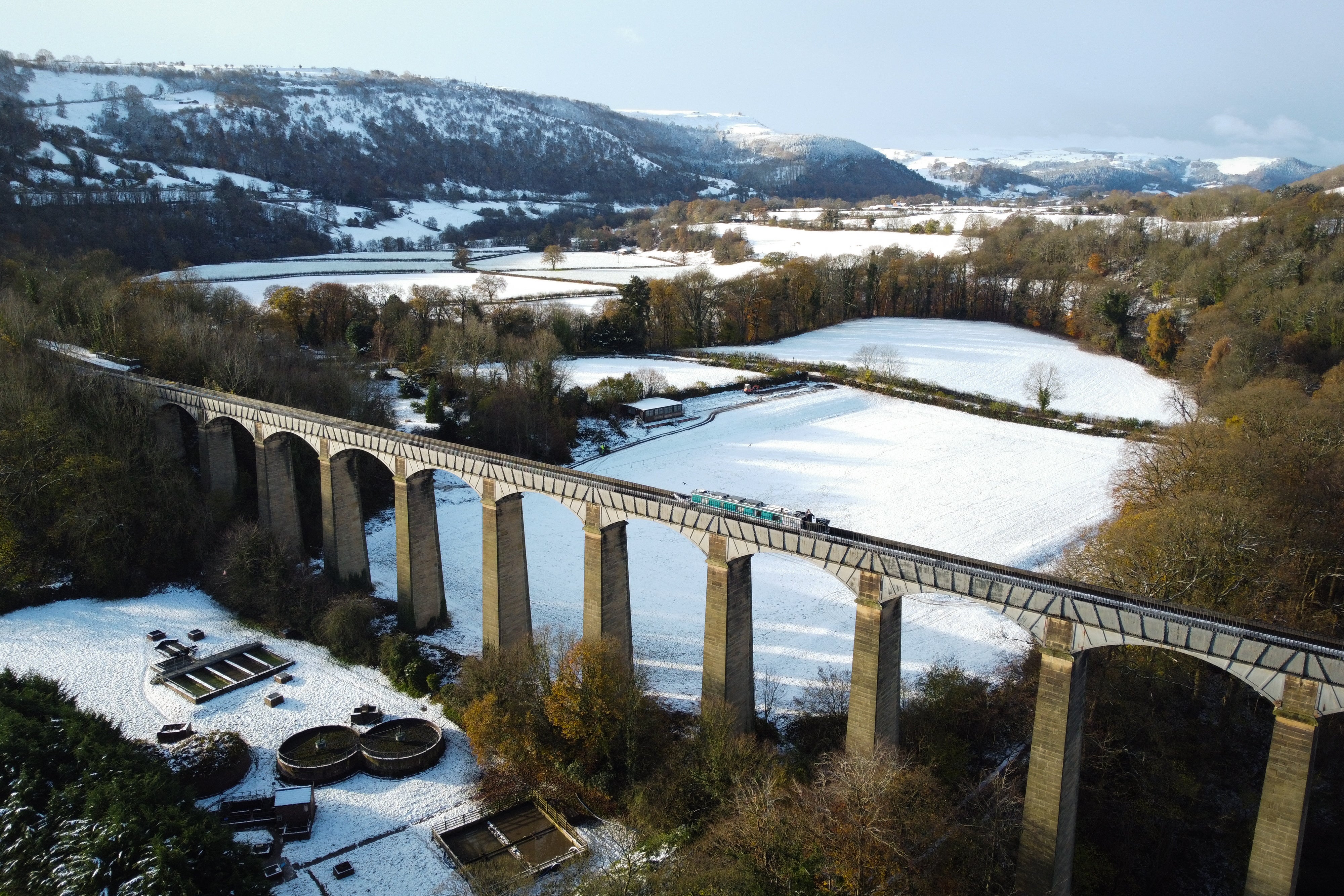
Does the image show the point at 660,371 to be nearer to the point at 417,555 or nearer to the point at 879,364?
the point at 879,364

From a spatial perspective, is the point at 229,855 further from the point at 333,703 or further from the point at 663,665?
the point at 663,665

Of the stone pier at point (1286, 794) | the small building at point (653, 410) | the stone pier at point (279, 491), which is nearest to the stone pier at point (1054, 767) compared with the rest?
the stone pier at point (1286, 794)

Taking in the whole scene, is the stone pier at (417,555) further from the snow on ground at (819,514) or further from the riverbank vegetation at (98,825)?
the riverbank vegetation at (98,825)

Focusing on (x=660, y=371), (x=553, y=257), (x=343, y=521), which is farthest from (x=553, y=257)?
(x=343, y=521)

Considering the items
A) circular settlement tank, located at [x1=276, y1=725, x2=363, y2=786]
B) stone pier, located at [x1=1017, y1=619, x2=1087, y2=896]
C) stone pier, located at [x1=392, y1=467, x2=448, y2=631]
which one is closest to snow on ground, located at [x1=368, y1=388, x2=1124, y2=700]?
stone pier, located at [x1=392, y1=467, x2=448, y2=631]

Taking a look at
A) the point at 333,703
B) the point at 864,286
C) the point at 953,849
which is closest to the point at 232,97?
the point at 864,286

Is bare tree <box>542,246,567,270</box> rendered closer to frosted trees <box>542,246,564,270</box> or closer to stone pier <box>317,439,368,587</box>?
frosted trees <box>542,246,564,270</box>
